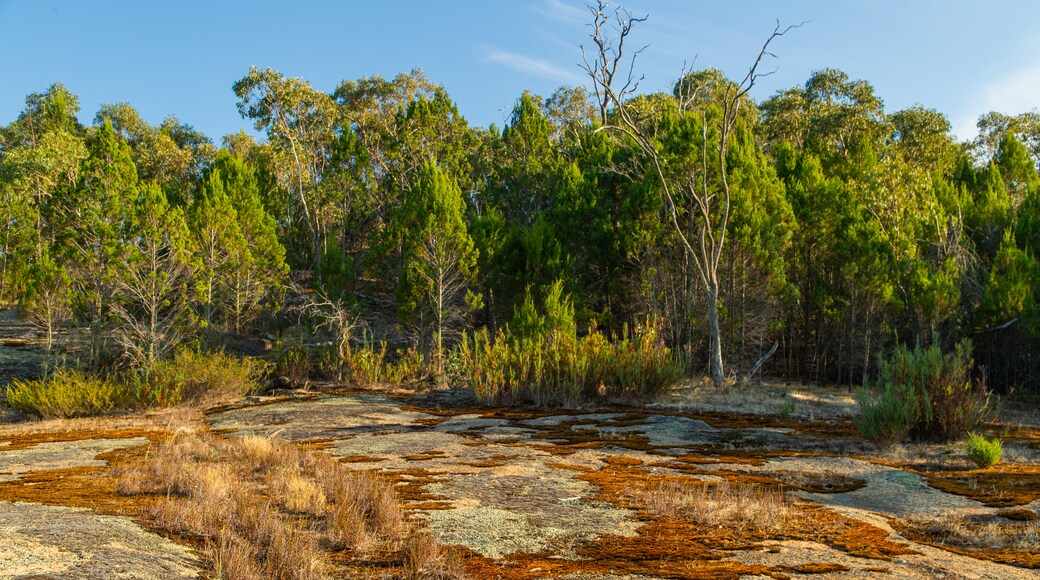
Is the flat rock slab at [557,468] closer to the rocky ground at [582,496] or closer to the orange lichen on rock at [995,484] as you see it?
the rocky ground at [582,496]

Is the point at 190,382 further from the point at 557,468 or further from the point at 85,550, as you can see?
the point at 85,550

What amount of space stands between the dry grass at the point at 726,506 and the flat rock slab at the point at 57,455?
6.45m

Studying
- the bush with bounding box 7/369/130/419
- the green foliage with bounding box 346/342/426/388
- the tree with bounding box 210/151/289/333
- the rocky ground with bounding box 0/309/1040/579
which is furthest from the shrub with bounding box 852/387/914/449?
the tree with bounding box 210/151/289/333

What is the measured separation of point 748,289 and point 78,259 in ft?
63.7

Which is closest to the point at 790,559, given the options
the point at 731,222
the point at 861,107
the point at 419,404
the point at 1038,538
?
the point at 1038,538

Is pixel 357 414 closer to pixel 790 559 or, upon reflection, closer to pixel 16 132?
pixel 790 559

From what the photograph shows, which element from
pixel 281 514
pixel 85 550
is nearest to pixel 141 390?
pixel 281 514

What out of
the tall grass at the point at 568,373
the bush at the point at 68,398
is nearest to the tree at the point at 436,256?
the tall grass at the point at 568,373

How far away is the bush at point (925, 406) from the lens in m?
9.11

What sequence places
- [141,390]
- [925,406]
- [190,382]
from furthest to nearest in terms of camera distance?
[190,382] → [141,390] → [925,406]

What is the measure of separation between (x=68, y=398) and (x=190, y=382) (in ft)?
8.47

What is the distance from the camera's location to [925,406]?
9227mm

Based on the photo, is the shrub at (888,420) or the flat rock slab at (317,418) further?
the flat rock slab at (317,418)

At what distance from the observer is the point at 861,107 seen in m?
29.2
